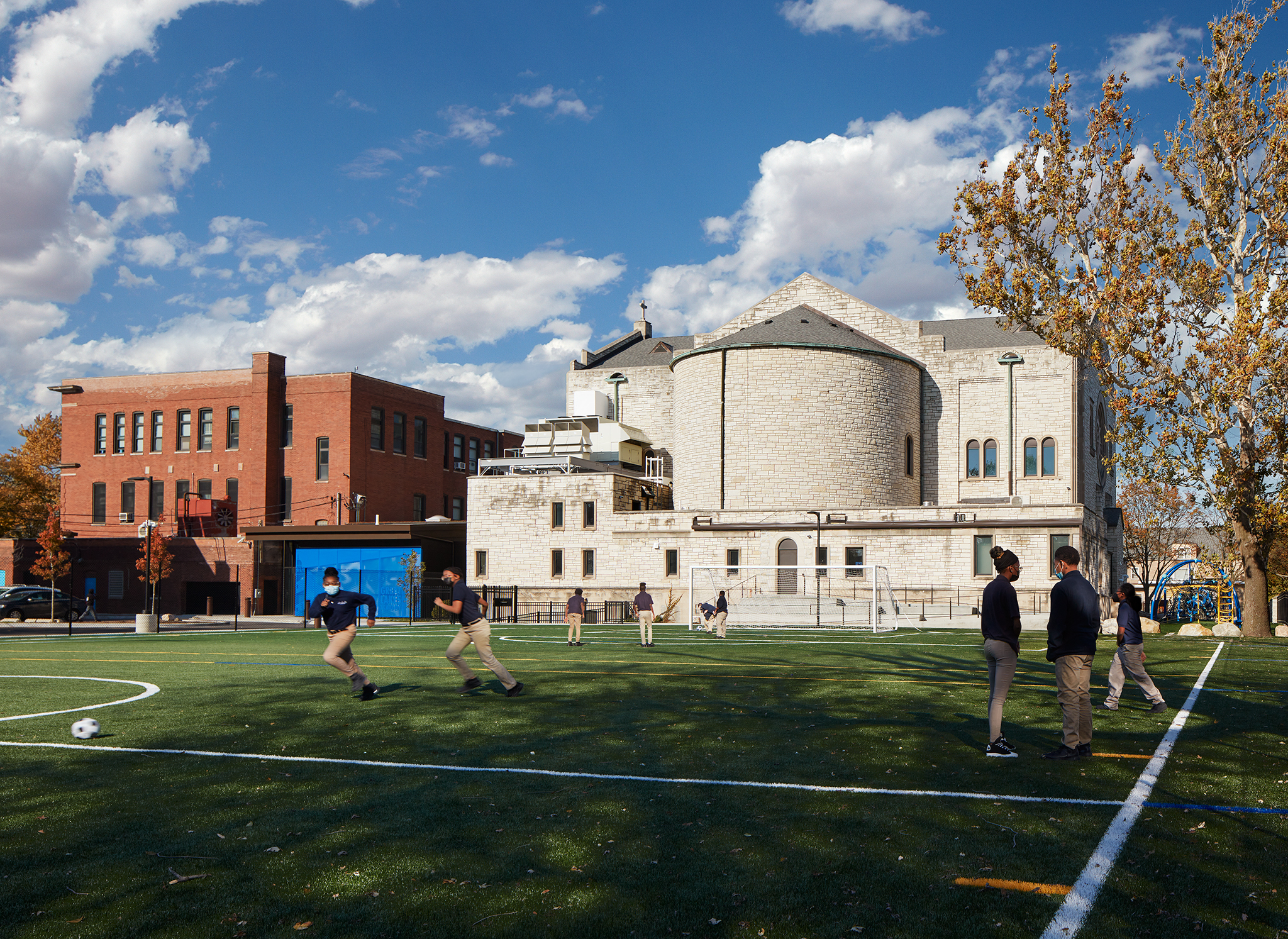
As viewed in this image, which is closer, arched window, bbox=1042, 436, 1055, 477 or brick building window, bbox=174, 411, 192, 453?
arched window, bbox=1042, 436, 1055, 477

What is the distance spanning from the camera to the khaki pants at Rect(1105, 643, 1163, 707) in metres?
13.3

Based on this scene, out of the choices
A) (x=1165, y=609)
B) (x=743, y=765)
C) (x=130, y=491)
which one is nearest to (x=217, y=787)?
(x=743, y=765)

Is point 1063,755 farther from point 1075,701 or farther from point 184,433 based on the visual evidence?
point 184,433

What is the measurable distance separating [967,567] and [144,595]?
4760 centimetres

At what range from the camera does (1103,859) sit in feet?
21.0

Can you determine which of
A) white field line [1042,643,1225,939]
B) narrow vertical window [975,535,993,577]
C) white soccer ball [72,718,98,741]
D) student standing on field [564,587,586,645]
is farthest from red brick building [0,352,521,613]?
white field line [1042,643,1225,939]

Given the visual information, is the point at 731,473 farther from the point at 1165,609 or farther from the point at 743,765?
the point at 743,765

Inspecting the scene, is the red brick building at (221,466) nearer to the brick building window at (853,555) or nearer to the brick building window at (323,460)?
the brick building window at (323,460)

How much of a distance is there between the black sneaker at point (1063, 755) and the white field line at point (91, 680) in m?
12.4

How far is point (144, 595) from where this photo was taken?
5888cm

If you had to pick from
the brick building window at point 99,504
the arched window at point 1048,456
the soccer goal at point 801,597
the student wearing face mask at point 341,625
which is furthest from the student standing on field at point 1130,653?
the brick building window at point 99,504

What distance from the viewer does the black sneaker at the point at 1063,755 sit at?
9.66 metres

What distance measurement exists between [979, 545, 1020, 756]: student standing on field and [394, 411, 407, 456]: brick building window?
2212 inches

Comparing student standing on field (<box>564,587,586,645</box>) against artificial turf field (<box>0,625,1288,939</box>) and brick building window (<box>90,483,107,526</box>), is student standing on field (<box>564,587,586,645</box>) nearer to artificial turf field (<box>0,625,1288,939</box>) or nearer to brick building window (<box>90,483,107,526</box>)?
artificial turf field (<box>0,625,1288,939</box>)
